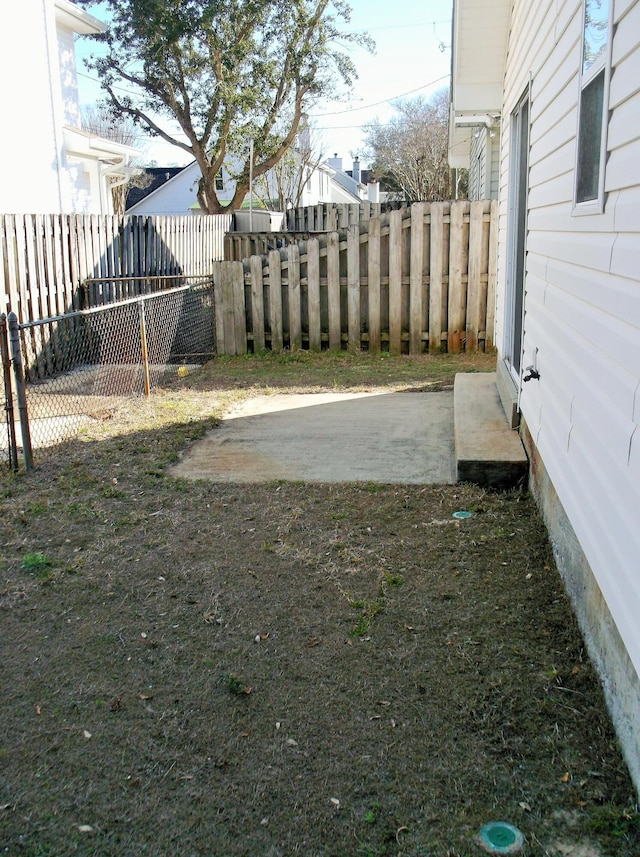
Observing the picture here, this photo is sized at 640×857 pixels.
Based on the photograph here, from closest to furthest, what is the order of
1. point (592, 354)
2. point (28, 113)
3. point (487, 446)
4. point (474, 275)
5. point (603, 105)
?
point (603, 105), point (592, 354), point (487, 446), point (474, 275), point (28, 113)

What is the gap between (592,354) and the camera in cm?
297

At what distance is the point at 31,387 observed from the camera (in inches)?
332

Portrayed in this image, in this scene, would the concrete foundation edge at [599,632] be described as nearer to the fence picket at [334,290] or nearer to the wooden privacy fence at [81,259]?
the fence picket at [334,290]

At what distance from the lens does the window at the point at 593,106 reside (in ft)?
9.18

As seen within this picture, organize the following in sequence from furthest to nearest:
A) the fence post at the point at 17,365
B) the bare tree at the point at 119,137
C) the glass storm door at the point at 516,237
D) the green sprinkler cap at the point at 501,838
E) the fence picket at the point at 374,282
Answer: 1. the bare tree at the point at 119,137
2. the fence picket at the point at 374,282
3. the glass storm door at the point at 516,237
4. the fence post at the point at 17,365
5. the green sprinkler cap at the point at 501,838

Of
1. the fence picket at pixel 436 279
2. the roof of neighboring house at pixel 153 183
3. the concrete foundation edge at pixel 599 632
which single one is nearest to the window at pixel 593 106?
the concrete foundation edge at pixel 599 632

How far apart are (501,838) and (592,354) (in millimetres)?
1710

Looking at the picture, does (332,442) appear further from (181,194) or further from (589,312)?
(181,194)

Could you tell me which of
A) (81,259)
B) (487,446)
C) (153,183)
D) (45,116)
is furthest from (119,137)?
(487,446)

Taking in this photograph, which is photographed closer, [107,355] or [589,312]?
[589,312]

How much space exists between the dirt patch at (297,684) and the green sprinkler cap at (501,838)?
31 millimetres

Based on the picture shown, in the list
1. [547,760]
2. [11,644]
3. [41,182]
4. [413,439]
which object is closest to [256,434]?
[413,439]

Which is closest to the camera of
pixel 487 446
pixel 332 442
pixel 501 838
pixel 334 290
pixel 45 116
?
pixel 501 838

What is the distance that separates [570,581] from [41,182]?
15.6 metres
